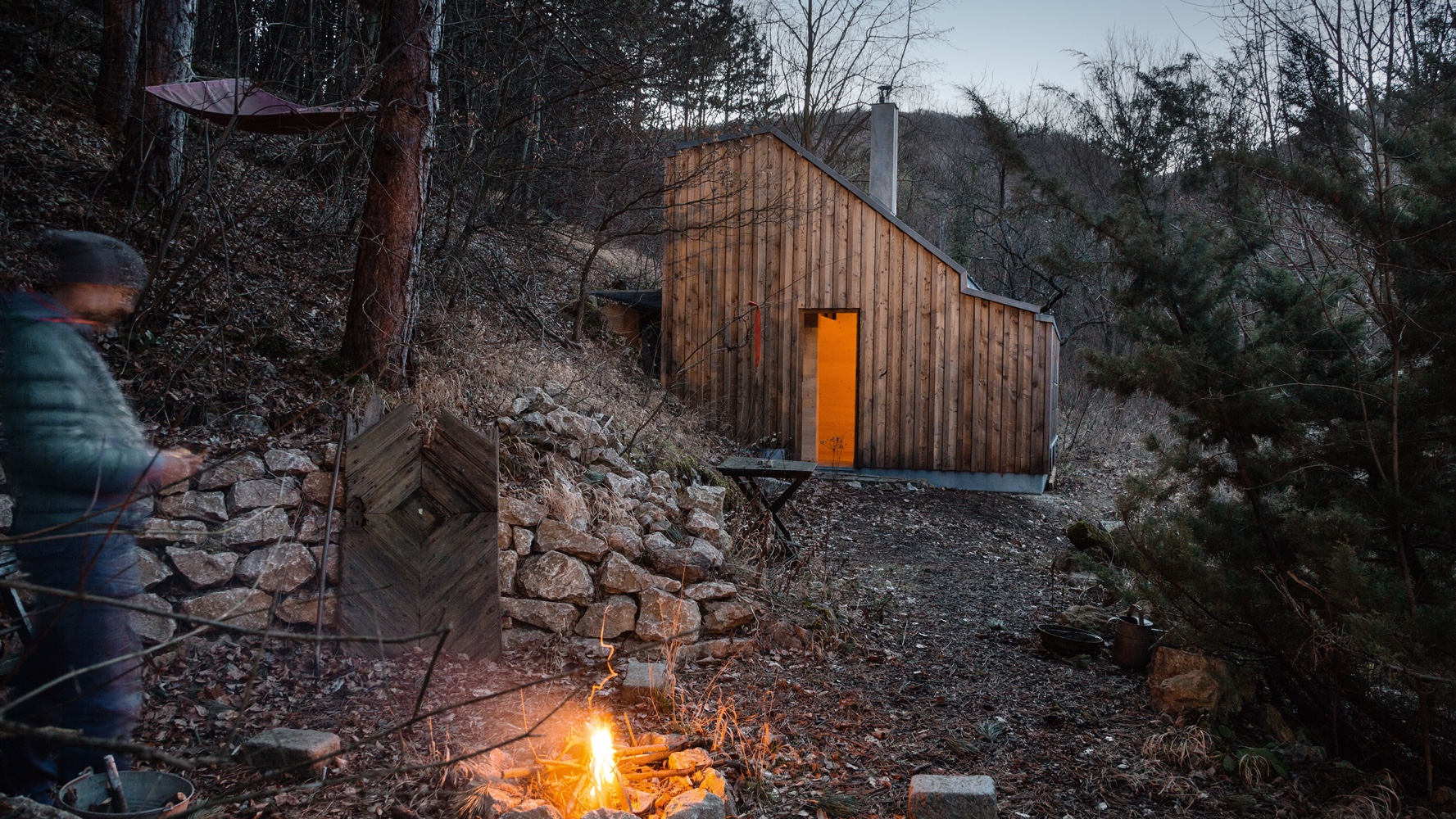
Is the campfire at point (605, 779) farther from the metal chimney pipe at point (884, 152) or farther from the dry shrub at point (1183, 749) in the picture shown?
the metal chimney pipe at point (884, 152)

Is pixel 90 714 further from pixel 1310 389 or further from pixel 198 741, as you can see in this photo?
pixel 1310 389

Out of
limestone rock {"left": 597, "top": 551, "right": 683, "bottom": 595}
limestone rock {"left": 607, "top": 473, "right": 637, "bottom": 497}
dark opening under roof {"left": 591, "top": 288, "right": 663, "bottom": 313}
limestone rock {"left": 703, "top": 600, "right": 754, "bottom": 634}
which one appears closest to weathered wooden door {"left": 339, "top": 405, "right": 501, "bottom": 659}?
limestone rock {"left": 597, "top": 551, "right": 683, "bottom": 595}

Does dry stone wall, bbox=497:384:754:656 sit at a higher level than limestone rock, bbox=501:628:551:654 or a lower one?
higher

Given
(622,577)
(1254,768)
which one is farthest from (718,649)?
(1254,768)

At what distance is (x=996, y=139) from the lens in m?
8.74

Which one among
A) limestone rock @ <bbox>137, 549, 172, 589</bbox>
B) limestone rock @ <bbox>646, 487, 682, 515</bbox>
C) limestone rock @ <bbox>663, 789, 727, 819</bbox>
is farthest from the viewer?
limestone rock @ <bbox>646, 487, 682, 515</bbox>

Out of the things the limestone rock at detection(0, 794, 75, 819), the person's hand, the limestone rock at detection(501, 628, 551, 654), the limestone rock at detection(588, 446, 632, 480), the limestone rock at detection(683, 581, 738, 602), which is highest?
the person's hand

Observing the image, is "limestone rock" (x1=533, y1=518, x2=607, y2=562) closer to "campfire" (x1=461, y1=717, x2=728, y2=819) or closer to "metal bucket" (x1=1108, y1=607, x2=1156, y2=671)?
"campfire" (x1=461, y1=717, x2=728, y2=819)

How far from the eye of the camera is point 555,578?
523cm

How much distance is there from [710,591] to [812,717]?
1.23 metres

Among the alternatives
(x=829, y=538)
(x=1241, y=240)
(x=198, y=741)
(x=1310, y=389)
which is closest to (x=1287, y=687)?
(x=1310, y=389)

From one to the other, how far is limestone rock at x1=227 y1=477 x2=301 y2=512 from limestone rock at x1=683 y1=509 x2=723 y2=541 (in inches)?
101

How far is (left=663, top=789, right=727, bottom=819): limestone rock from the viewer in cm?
327

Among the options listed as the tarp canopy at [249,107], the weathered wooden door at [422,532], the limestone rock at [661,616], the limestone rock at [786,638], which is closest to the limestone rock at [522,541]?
the weathered wooden door at [422,532]
